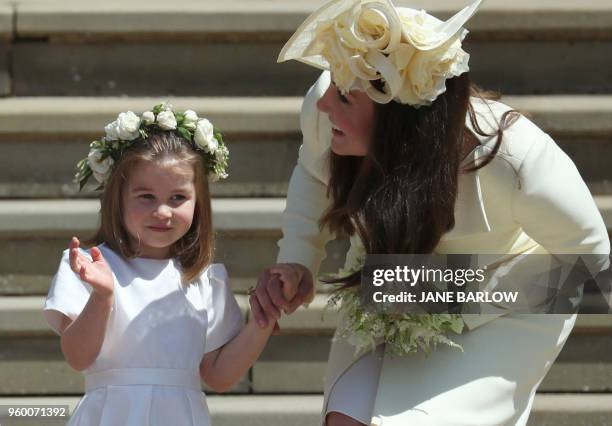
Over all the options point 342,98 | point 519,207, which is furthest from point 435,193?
point 342,98

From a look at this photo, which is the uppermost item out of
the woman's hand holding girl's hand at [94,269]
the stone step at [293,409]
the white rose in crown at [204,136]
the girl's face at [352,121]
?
the girl's face at [352,121]

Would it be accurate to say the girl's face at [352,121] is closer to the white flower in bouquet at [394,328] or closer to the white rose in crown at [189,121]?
the white flower in bouquet at [394,328]

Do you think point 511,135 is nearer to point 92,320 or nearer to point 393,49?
point 393,49

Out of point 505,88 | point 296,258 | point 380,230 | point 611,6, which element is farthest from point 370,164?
point 611,6

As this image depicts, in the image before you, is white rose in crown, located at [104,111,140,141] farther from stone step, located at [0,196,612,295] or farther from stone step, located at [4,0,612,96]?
stone step, located at [4,0,612,96]

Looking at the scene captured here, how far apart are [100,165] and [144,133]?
0.17 metres

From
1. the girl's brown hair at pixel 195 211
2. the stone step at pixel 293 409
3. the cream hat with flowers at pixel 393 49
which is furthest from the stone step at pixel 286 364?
the cream hat with flowers at pixel 393 49

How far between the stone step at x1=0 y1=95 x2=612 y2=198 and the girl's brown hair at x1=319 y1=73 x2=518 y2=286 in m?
1.62

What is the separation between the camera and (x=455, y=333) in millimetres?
3174

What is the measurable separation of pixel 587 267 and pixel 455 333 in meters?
0.41

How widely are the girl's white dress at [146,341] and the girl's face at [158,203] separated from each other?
0.38ft

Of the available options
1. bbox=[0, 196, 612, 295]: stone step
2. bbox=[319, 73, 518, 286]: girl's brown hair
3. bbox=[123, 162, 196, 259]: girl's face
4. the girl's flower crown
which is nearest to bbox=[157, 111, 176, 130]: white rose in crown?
the girl's flower crown

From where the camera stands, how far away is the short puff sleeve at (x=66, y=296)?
326 cm

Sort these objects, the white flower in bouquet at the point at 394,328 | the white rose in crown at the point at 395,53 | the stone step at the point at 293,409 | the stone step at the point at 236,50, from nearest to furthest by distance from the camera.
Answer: the white rose in crown at the point at 395,53
the white flower in bouquet at the point at 394,328
the stone step at the point at 293,409
the stone step at the point at 236,50
